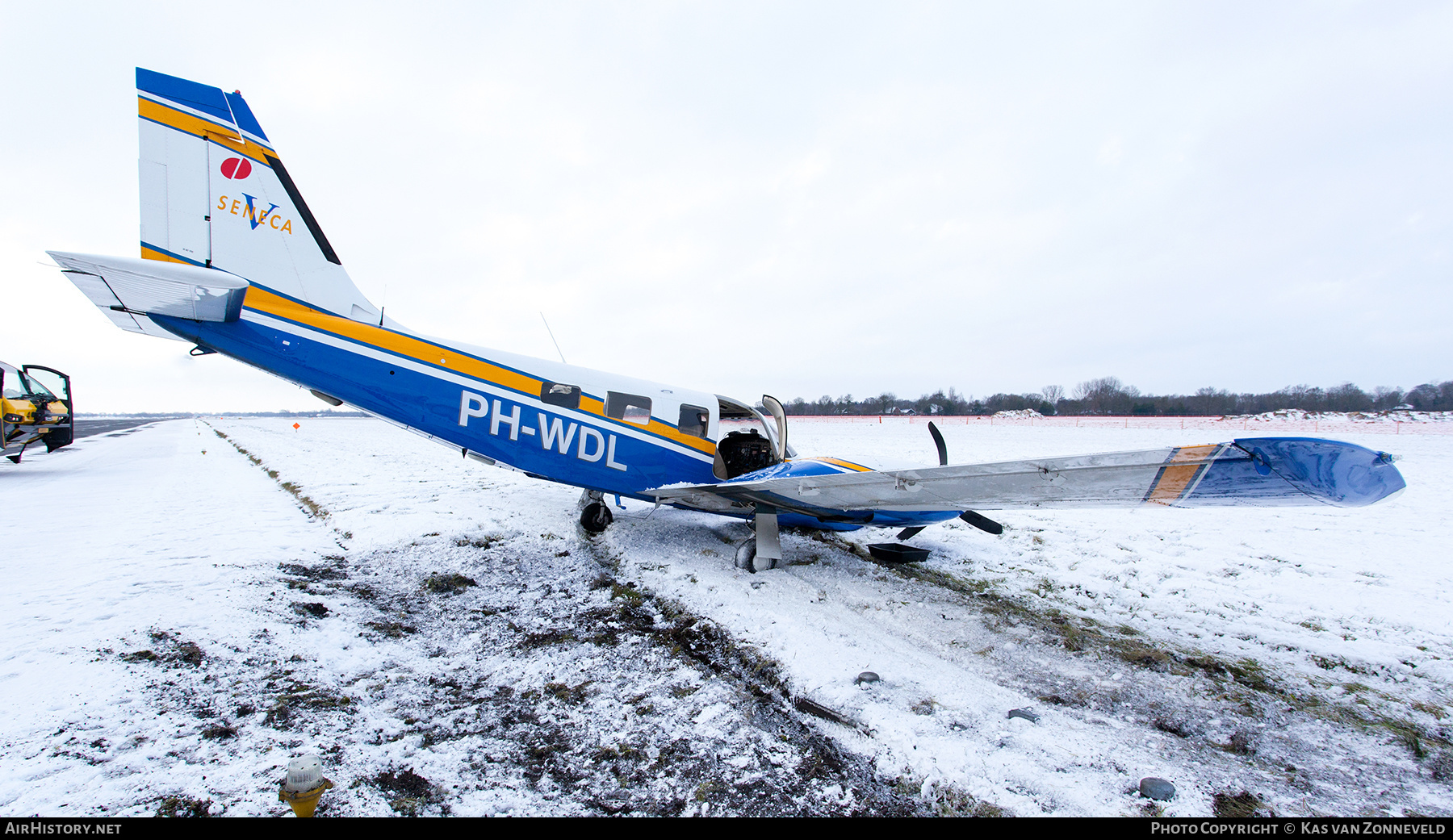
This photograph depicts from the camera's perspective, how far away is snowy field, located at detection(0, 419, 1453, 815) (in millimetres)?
2635

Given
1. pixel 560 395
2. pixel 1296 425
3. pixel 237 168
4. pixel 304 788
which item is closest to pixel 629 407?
pixel 560 395

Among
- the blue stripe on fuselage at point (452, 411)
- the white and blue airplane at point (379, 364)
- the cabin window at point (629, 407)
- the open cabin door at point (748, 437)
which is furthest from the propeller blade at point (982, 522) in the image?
the cabin window at point (629, 407)

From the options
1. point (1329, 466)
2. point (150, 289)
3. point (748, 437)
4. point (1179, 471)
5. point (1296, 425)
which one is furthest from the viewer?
point (1296, 425)

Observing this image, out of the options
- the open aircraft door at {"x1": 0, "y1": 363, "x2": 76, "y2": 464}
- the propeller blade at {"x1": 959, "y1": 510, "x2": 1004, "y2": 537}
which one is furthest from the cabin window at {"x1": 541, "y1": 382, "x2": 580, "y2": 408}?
the open aircraft door at {"x1": 0, "y1": 363, "x2": 76, "y2": 464}

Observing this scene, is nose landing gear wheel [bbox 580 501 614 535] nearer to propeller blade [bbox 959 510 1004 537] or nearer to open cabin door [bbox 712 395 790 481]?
open cabin door [bbox 712 395 790 481]

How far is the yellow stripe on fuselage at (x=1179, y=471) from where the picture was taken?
3.21 meters

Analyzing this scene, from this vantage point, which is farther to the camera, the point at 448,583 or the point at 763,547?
the point at 763,547

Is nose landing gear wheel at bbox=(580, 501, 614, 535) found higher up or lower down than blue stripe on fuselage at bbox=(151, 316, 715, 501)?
lower down

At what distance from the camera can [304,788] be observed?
2.03 m

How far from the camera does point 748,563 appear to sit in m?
6.39

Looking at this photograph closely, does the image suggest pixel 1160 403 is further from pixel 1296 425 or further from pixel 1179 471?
pixel 1179 471

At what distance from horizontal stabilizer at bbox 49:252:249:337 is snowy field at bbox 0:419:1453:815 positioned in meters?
2.59

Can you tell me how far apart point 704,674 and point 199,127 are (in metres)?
7.75
